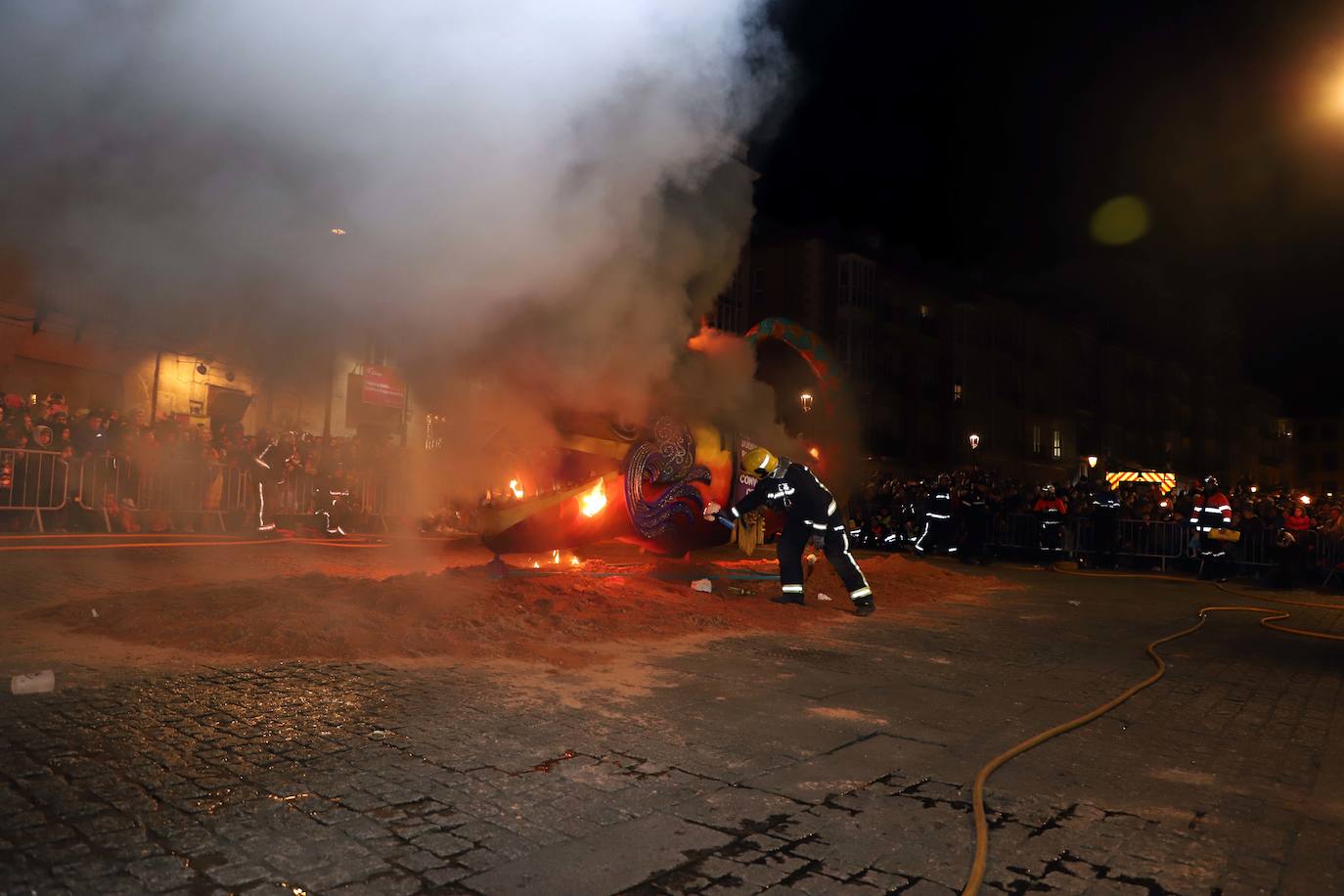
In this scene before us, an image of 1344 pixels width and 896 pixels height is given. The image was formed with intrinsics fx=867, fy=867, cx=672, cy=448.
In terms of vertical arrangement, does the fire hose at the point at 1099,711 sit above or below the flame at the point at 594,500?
below

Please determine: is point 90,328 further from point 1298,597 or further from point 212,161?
point 1298,597

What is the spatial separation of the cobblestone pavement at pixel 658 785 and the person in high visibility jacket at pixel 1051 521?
36.0 feet

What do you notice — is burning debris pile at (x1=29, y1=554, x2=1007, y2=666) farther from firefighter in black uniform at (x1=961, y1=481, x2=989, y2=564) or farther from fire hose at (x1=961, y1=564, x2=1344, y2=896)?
firefighter in black uniform at (x1=961, y1=481, x2=989, y2=564)

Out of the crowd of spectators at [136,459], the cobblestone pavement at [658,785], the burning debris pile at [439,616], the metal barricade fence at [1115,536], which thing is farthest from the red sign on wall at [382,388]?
the metal barricade fence at [1115,536]

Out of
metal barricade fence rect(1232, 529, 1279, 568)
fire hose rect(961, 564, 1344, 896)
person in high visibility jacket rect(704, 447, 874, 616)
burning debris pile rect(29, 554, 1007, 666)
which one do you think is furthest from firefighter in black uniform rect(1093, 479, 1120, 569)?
person in high visibility jacket rect(704, 447, 874, 616)

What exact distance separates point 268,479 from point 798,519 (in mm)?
9965

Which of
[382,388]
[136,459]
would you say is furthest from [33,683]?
[136,459]

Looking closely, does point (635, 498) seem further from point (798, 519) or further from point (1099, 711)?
point (1099, 711)

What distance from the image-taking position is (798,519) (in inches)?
364

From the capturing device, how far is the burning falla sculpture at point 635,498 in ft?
30.2

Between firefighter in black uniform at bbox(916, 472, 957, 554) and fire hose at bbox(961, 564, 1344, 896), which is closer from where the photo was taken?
fire hose at bbox(961, 564, 1344, 896)

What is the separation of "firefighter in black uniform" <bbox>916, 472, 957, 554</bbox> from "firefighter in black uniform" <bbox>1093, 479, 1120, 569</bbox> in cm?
267

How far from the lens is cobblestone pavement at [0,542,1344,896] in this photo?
2859 mm

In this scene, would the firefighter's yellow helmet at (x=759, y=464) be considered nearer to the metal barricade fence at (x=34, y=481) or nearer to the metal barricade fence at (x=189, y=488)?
the metal barricade fence at (x=189, y=488)
